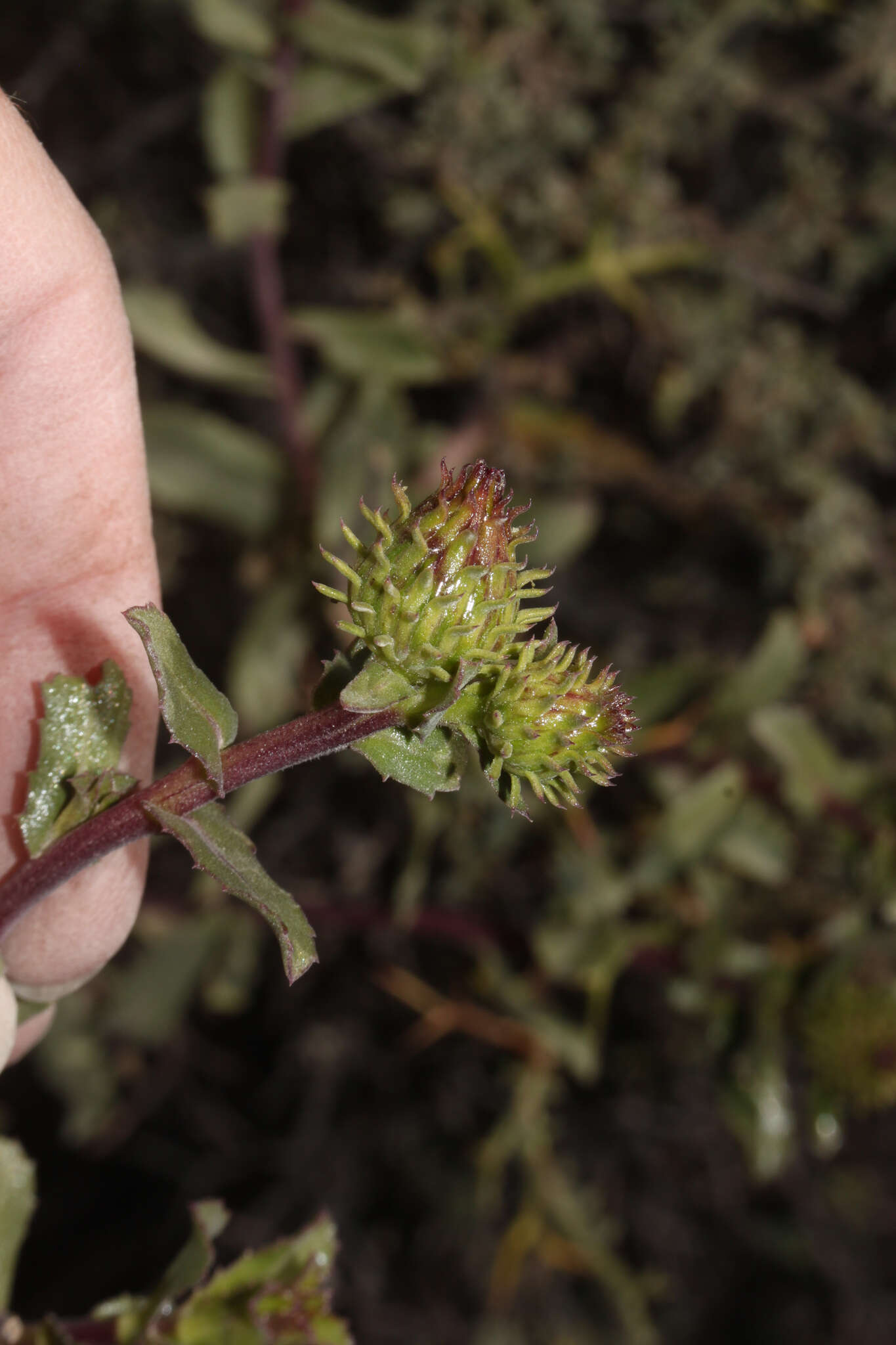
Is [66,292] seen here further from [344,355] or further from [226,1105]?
[226,1105]

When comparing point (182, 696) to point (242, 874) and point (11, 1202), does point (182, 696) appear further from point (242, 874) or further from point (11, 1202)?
point (11, 1202)

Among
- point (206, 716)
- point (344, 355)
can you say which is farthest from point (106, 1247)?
point (206, 716)

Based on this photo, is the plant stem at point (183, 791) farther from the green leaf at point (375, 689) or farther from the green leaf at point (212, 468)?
the green leaf at point (212, 468)

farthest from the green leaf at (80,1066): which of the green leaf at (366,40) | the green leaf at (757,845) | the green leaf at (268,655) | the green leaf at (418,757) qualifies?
the green leaf at (366,40)

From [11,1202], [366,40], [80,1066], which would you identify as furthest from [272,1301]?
[366,40]

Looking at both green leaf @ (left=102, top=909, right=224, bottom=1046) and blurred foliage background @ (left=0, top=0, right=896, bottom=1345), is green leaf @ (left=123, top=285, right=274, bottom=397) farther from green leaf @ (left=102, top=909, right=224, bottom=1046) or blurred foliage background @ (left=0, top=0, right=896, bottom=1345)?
green leaf @ (left=102, top=909, right=224, bottom=1046)

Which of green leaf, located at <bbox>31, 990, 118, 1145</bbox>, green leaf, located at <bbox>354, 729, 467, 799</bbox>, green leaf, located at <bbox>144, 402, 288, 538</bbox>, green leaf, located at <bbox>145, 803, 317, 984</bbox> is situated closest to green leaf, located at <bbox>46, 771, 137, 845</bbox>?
green leaf, located at <bbox>145, 803, 317, 984</bbox>
